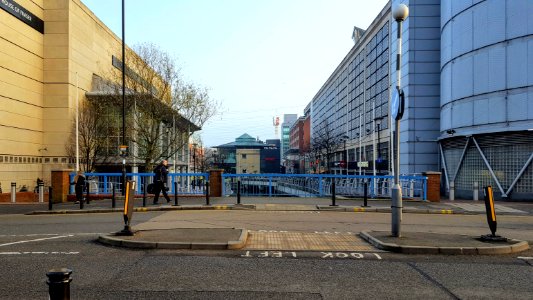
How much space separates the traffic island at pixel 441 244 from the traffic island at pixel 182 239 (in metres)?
2.88

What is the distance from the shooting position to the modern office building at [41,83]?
3447 centimetres

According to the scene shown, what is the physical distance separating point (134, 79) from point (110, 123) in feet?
20.6

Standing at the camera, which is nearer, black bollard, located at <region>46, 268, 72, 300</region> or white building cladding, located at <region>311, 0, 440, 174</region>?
black bollard, located at <region>46, 268, 72, 300</region>

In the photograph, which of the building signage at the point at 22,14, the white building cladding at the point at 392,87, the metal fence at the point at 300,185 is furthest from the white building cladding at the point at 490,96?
the building signage at the point at 22,14

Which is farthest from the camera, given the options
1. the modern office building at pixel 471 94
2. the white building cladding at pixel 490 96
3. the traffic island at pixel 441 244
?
the modern office building at pixel 471 94

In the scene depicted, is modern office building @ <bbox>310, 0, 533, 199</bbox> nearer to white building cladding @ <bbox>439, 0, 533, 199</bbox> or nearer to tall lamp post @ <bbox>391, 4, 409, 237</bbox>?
white building cladding @ <bbox>439, 0, 533, 199</bbox>

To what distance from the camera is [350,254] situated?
26.6ft

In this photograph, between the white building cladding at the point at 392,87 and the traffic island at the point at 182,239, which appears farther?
the white building cladding at the point at 392,87

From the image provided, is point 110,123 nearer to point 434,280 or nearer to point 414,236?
point 414,236

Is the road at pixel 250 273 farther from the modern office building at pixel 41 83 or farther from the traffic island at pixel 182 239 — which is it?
the modern office building at pixel 41 83

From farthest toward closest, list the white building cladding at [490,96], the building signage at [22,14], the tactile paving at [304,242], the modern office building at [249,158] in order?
the modern office building at [249,158] < the building signage at [22,14] < the white building cladding at [490,96] < the tactile paving at [304,242]

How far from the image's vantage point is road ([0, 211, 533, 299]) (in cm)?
571

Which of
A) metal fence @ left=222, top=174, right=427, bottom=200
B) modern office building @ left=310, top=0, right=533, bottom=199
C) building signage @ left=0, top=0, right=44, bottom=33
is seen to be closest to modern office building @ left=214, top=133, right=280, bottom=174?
modern office building @ left=310, top=0, right=533, bottom=199

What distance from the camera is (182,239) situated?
895cm
